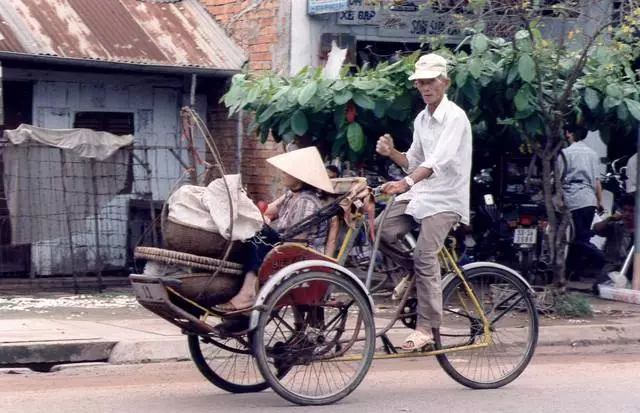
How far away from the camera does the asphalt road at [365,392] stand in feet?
22.4

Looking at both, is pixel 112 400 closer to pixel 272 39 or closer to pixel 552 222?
pixel 552 222

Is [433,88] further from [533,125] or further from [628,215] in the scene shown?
[628,215]

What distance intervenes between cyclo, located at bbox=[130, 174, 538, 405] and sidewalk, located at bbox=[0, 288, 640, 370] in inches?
32.2

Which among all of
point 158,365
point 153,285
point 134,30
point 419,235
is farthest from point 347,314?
point 134,30

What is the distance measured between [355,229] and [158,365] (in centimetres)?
253

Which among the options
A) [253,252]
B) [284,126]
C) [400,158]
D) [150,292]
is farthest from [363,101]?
[150,292]

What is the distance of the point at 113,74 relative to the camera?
1367 centimetres

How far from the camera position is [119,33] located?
13320 millimetres

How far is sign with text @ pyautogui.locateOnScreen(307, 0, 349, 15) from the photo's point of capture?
40.2ft

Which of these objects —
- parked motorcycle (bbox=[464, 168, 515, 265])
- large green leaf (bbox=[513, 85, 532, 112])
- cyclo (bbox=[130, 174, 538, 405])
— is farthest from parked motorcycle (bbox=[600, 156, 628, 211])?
cyclo (bbox=[130, 174, 538, 405])

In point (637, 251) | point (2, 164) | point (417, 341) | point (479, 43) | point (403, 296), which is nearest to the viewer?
point (417, 341)

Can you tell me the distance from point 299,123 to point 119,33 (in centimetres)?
348

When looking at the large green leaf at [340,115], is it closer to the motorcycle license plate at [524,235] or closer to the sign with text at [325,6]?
the sign with text at [325,6]

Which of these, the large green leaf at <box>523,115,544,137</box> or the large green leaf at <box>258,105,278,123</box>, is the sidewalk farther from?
the large green leaf at <box>258,105,278,123</box>
